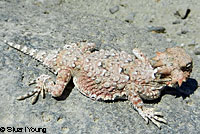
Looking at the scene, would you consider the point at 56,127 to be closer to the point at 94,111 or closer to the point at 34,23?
the point at 94,111

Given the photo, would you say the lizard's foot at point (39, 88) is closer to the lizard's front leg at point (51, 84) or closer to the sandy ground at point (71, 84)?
the lizard's front leg at point (51, 84)

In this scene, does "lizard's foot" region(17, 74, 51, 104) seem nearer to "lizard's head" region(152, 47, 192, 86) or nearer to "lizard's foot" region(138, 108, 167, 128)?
"lizard's foot" region(138, 108, 167, 128)

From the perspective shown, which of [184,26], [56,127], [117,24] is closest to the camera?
[56,127]

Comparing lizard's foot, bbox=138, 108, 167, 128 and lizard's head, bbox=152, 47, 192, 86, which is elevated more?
lizard's head, bbox=152, 47, 192, 86

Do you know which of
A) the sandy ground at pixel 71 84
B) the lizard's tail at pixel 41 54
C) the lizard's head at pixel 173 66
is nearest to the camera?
the sandy ground at pixel 71 84

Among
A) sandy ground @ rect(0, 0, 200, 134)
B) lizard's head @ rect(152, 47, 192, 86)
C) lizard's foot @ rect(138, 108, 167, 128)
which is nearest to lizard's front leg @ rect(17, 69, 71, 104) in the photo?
sandy ground @ rect(0, 0, 200, 134)

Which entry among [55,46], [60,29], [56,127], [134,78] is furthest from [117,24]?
[56,127]

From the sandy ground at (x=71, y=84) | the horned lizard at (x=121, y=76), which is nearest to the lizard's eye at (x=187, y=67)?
the horned lizard at (x=121, y=76)
